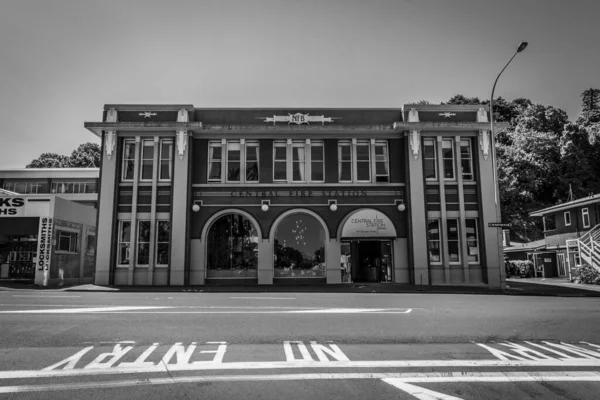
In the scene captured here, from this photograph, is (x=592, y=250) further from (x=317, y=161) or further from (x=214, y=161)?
(x=214, y=161)

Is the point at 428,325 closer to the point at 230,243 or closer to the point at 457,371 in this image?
the point at 457,371

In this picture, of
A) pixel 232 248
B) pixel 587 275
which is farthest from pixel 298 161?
pixel 587 275

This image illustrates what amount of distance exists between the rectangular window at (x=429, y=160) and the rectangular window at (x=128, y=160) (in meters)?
16.1

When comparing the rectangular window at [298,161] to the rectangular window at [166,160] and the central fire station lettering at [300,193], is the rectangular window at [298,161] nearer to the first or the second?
the central fire station lettering at [300,193]

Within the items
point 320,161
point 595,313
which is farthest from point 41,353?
point 320,161

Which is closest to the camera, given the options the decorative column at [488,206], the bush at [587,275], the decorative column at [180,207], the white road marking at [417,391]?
the white road marking at [417,391]

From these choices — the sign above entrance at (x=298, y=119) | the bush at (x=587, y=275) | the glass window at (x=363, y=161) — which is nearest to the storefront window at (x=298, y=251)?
the glass window at (x=363, y=161)

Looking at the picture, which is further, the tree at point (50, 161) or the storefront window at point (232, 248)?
the tree at point (50, 161)

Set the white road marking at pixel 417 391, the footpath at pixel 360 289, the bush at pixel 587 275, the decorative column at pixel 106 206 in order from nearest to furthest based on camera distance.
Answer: the white road marking at pixel 417 391 → the footpath at pixel 360 289 → the decorative column at pixel 106 206 → the bush at pixel 587 275

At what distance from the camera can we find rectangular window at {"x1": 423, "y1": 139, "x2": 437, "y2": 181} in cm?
2627

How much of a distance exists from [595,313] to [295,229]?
15.6 meters

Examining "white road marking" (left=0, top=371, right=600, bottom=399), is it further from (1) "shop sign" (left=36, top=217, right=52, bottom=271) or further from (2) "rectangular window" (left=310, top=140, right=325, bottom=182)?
(1) "shop sign" (left=36, top=217, right=52, bottom=271)

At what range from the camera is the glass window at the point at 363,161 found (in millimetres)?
26438

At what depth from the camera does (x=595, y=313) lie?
12.9 metres
